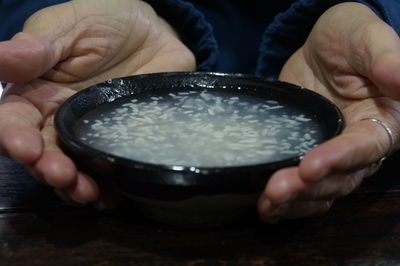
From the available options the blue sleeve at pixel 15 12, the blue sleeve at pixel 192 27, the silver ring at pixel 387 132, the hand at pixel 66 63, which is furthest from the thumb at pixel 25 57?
the silver ring at pixel 387 132

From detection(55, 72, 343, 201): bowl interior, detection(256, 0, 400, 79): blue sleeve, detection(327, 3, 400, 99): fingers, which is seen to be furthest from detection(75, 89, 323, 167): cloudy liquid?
detection(256, 0, 400, 79): blue sleeve

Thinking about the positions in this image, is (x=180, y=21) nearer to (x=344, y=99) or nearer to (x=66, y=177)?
(x=344, y=99)

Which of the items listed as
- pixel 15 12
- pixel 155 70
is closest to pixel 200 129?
pixel 155 70

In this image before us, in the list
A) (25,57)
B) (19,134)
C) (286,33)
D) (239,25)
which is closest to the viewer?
(19,134)

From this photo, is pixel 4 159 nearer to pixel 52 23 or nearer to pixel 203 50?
pixel 52 23

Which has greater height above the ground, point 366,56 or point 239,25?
point 366,56

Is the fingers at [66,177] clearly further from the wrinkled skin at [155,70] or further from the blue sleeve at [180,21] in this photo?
the blue sleeve at [180,21]

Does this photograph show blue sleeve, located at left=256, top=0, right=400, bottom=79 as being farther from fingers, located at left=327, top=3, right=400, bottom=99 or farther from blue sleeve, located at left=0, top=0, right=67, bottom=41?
blue sleeve, located at left=0, top=0, right=67, bottom=41

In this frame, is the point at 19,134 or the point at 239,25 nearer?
the point at 19,134
